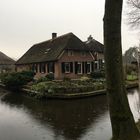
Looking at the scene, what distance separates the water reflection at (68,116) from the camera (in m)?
10.2

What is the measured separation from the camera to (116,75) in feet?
15.7

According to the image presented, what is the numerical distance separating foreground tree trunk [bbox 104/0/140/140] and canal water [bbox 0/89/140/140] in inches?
173

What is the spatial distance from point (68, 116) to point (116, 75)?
909 cm

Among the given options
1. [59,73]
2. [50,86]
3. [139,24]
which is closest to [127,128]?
[50,86]

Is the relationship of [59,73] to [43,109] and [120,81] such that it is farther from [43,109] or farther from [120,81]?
[120,81]

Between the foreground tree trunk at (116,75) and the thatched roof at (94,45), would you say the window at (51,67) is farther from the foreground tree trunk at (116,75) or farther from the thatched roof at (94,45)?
the foreground tree trunk at (116,75)

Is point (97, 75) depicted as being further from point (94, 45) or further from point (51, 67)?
point (94, 45)

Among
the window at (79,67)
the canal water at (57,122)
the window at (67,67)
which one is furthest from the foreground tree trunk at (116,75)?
the window at (79,67)

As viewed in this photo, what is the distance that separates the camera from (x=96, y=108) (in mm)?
15586

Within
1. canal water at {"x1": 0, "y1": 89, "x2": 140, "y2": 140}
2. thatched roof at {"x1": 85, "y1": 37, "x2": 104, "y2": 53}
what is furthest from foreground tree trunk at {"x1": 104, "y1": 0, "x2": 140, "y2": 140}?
thatched roof at {"x1": 85, "y1": 37, "x2": 104, "y2": 53}

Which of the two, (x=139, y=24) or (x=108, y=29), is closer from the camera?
(x=108, y=29)

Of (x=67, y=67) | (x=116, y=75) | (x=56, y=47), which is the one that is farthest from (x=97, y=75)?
(x=116, y=75)

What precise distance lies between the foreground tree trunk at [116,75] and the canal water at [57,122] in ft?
14.4

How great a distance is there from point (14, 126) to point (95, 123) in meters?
3.94
